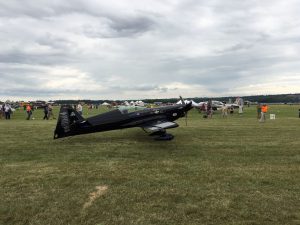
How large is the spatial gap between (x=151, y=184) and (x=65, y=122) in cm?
766

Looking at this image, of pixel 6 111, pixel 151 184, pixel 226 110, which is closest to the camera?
pixel 151 184

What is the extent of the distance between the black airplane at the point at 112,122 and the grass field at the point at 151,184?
1.10m

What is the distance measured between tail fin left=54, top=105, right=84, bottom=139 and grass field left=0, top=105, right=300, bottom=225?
3.52ft

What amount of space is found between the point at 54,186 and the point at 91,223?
243 centimetres

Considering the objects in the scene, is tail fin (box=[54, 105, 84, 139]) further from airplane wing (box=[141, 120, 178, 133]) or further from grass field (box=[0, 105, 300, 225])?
airplane wing (box=[141, 120, 178, 133])

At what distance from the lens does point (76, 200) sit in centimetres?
619

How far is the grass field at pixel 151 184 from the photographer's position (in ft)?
17.7

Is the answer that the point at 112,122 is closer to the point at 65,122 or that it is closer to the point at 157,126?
the point at 65,122

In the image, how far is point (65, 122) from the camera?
538 inches

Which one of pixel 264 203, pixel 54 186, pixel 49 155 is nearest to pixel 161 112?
→ pixel 49 155

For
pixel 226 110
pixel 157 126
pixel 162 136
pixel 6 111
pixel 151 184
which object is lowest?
pixel 151 184

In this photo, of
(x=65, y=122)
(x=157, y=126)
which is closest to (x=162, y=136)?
(x=157, y=126)

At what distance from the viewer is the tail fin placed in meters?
13.6

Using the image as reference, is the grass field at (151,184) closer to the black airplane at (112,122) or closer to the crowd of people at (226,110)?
the black airplane at (112,122)
